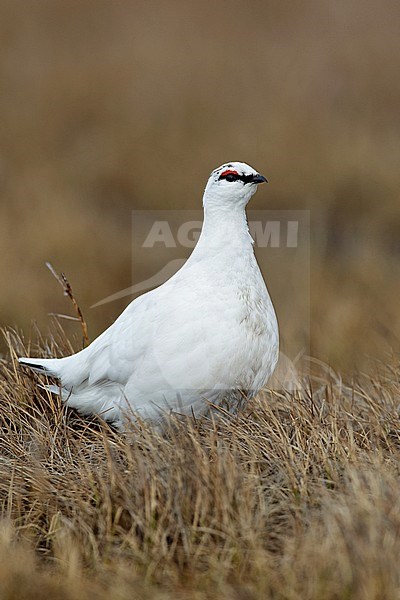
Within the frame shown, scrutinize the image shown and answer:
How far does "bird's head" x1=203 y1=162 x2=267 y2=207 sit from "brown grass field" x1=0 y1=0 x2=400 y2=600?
903 millimetres

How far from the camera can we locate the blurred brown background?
927cm

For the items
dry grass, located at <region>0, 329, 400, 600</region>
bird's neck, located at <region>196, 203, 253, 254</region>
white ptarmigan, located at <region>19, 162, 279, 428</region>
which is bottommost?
dry grass, located at <region>0, 329, 400, 600</region>

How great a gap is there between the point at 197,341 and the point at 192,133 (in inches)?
319

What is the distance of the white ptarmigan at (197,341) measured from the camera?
365cm

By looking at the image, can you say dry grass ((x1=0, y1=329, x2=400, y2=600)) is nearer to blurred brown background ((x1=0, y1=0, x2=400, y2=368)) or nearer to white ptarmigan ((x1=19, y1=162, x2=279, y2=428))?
white ptarmigan ((x1=19, y1=162, x2=279, y2=428))

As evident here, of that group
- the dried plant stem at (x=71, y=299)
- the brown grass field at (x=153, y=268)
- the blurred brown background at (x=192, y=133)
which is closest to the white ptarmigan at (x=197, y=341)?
the brown grass field at (x=153, y=268)

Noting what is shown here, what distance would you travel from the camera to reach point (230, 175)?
12.7ft

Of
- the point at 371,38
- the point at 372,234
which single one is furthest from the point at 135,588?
the point at 371,38

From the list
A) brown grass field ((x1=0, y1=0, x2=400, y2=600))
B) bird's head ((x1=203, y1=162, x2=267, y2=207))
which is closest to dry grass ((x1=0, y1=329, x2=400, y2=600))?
brown grass field ((x1=0, y1=0, x2=400, y2=600))

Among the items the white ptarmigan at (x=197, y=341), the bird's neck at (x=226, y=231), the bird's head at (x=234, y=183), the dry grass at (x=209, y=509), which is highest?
the bird's head at (x=234, y=183)

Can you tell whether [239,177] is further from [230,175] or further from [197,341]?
[197,341]

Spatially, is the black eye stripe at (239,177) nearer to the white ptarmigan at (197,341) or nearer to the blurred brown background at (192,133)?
the white ptarmigan at (197,341)

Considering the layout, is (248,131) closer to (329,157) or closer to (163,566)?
(329,157)

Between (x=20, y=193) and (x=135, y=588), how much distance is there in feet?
27.8
